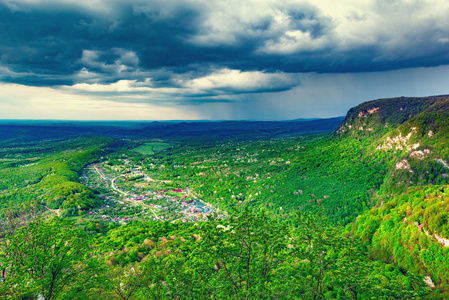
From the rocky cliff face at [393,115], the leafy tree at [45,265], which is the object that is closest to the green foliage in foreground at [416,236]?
the leafy tree at [45,265]

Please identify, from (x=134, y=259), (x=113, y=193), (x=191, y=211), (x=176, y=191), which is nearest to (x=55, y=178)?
(x=113, y=193)

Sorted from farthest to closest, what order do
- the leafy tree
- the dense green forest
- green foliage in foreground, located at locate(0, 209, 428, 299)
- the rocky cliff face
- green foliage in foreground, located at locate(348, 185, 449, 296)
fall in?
the rocky cliff face, green foliage in foreground, located at locate(348, 185, 449, 296), the dense green forest, green foliage in foreground, located at locate(0, 209, 428, 299), the leafy tree

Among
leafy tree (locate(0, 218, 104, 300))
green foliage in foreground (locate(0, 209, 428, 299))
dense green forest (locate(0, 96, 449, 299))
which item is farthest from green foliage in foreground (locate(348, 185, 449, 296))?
leafy tree (locate(0, 218, 104, 300))

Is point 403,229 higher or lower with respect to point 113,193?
higher

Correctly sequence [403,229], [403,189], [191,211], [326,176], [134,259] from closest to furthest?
1. [403,229]
2. [134,259]
3. [403,189]
4. [191,211]
5. [326,176]

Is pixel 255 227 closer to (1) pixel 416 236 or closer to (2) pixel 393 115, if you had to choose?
(1) pixel 416 236

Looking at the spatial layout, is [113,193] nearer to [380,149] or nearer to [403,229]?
[403,229]

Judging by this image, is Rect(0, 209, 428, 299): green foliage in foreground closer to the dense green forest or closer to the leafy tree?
the leafy tree

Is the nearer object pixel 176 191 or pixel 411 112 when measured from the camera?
pixel 176 191
